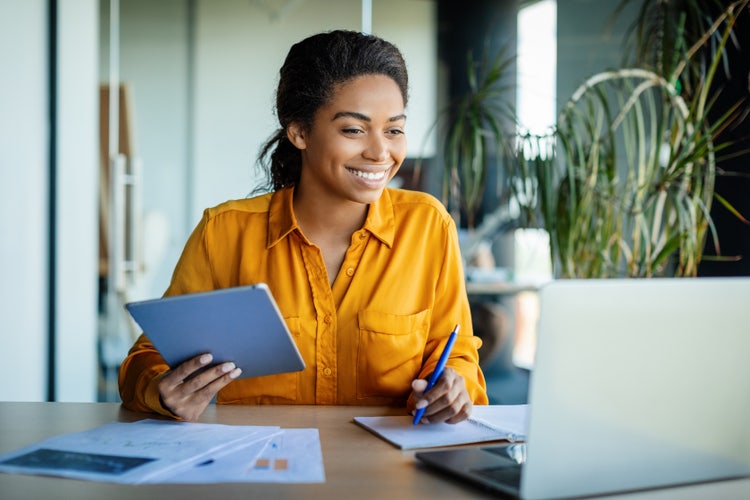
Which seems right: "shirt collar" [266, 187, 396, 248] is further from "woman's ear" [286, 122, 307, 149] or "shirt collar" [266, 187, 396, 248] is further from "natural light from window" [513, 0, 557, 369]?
"natural light from window" [513, 0, 557, 369]

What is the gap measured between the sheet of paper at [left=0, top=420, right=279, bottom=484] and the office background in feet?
6.21

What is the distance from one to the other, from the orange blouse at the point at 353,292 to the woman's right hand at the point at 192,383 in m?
0.32

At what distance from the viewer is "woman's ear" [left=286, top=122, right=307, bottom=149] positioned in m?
1.89

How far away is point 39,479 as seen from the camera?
1053mm

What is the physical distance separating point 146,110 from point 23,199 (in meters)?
1.06

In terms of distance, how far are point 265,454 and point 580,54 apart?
3.85m

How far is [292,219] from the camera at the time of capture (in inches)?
72.7

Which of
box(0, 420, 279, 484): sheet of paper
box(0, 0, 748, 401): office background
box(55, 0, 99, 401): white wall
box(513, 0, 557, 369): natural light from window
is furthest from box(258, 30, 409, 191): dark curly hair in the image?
box(513, 0, 557, 369): natural light from window

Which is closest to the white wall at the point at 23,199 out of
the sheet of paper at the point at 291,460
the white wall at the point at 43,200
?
the white wall at the point at 43,200

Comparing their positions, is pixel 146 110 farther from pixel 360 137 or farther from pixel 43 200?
pixel 360 137

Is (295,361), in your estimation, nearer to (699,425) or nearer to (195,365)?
(195,365)

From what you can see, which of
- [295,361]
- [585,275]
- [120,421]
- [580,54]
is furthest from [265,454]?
[580,54]

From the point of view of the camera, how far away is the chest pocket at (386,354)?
1747mm

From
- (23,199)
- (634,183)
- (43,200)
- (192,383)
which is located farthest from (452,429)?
(43,200)
